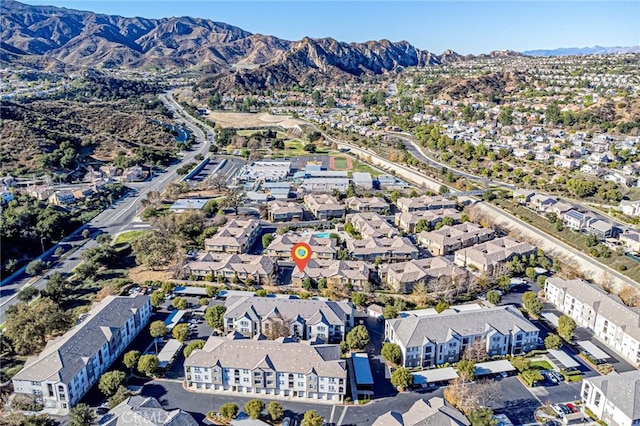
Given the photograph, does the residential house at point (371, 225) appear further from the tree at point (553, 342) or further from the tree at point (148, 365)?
the tree at point (148, 365)

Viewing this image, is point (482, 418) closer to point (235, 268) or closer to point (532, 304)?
point (532, 304)

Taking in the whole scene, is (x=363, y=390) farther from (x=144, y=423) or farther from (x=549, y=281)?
(x=549, y=281)

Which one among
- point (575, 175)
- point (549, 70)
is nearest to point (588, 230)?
point (575, 175)

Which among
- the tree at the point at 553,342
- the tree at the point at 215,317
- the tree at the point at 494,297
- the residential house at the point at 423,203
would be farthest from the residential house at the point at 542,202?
the tree at the point at 215,317

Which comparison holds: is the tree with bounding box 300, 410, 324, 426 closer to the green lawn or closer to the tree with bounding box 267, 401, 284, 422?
the tree with bounding box 267, 401, 284, 422

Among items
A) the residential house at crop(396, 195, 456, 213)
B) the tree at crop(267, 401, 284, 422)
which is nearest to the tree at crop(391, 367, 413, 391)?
the tree at crop(267, 401, 284, 422)

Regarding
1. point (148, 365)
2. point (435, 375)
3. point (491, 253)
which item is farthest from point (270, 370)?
point (491, 253)
